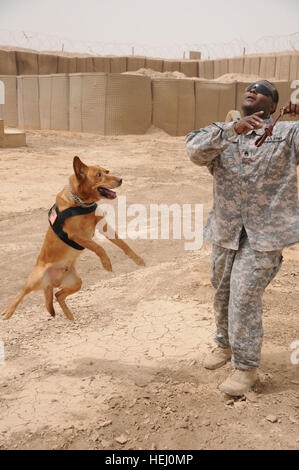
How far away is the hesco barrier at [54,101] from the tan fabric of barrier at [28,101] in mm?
262

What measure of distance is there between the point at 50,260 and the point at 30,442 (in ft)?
3.27

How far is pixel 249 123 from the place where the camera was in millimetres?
2195

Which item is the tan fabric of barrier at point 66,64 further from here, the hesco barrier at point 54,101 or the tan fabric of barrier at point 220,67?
the tan fabric of barrier at point 220,67

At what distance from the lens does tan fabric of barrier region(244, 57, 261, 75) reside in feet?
67.7

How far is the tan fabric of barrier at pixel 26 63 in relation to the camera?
18.7 m

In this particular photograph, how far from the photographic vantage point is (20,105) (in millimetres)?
16094

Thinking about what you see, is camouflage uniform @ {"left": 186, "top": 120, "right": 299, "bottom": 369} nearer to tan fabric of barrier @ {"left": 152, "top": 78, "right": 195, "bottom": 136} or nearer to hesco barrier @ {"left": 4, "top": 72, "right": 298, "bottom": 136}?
hesco barrier @ {"left": 4, "top": 72, "right": 298, "bottom": 136}

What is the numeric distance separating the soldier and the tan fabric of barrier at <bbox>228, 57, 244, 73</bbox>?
20515 millimetres

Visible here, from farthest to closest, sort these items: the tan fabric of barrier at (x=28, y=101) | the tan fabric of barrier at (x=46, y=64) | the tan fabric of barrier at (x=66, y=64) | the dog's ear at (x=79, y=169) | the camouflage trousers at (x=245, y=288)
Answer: the tan fabric of barrier at (x=66, y=64)
the tan fabric of barrier at (x=46, y=64)
the tan fabric of barrier at (x=28, y=101)
the camouflage trousers at (x=245, y=288)
the dog's ear at (x=79, y=169)

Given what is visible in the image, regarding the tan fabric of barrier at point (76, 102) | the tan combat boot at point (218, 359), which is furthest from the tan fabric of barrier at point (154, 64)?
the tan combat boot at point (218, 359)

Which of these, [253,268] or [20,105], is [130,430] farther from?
[20,105]

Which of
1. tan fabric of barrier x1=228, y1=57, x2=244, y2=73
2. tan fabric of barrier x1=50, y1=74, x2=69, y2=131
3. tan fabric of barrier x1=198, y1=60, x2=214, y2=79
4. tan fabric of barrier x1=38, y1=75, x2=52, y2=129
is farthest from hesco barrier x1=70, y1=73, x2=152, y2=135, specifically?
tan fabric of barrier x1=198, y1=60, x2=214, y2=79
